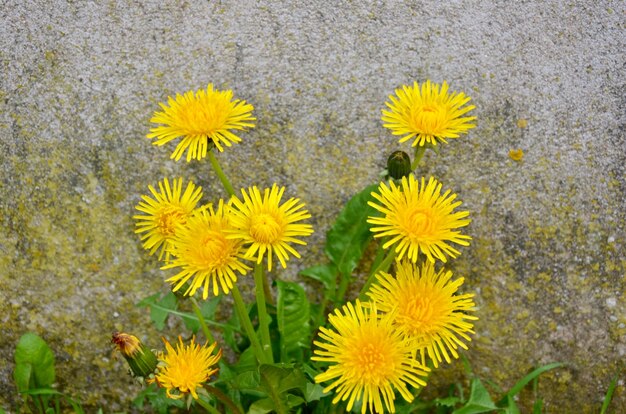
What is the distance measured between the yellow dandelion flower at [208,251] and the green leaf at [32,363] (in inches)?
33.3

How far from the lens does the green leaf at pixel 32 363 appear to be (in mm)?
2219

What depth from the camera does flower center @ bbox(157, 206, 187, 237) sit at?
69.9 inches

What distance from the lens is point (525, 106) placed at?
7.25ft

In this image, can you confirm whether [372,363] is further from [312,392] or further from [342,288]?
[342,288]

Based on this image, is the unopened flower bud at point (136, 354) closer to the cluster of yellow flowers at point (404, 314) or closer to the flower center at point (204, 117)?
the cluster of yellow flowers at point (404, 314)

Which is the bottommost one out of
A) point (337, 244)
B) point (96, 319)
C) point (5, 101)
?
point (96, 319)

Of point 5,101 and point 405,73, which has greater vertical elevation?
point 405,73

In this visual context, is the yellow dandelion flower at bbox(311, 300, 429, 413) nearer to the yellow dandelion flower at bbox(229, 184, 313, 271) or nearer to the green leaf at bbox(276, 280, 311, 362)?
the yellow dandelion flower at bbox(229, 184, 313, 271)

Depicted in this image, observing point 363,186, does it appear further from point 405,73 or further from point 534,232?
point 534,232

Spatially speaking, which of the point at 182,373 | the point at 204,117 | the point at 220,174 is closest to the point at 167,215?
the point at 220,174

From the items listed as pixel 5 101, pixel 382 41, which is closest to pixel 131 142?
pixel 5 101

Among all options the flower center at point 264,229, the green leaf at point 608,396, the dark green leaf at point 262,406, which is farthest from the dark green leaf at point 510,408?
the flower center at point 264,229

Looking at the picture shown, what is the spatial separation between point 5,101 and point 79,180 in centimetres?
35

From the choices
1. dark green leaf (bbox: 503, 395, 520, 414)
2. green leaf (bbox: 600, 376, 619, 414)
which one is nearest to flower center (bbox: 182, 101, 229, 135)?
dark green leaf (bbox: 503, 395, 520, 414)
